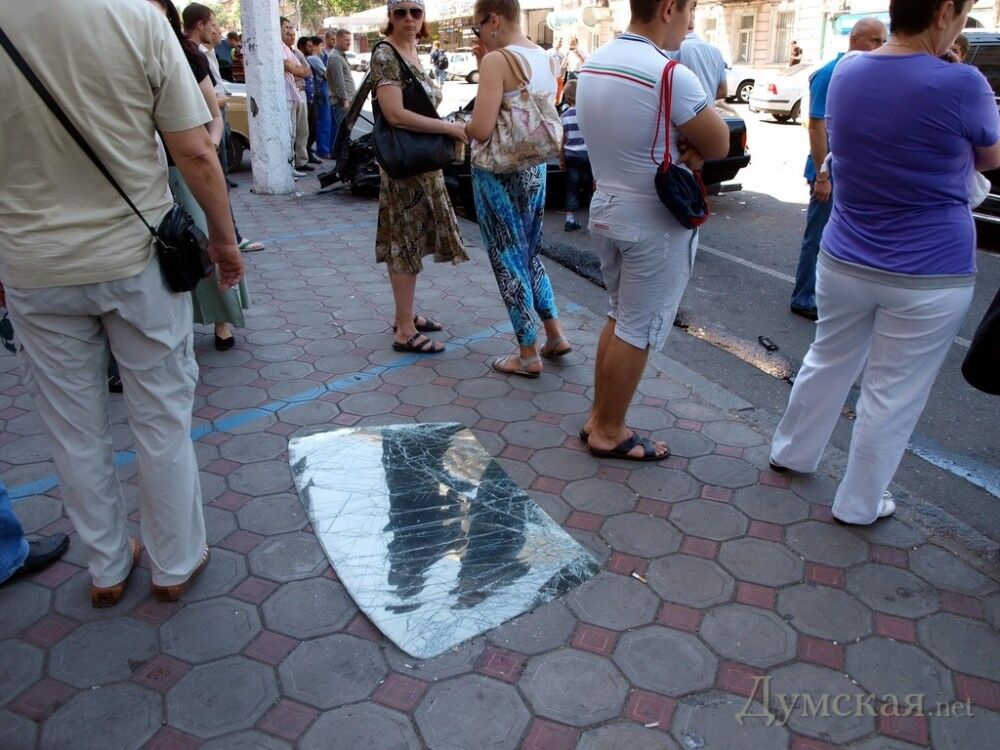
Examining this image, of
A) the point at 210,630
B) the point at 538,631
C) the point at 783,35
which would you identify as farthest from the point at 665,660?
the point at 783,35

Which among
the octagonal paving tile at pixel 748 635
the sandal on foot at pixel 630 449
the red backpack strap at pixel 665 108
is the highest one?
the red backpack strap at pixel 665 108

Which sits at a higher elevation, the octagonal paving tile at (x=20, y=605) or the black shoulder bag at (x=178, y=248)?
the black shoulder bag at (x=178, y=248)

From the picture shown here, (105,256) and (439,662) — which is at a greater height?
(105,256)

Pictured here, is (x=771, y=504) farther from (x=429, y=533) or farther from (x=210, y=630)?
(x=210, y=630)

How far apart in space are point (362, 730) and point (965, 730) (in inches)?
63.2

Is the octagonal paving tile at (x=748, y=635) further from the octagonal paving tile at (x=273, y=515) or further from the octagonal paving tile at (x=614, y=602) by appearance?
the octagonal paving tile at (x=273, y=515)

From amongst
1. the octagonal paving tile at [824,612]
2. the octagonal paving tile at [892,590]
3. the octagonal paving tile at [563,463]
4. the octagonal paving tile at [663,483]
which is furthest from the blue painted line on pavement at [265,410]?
the octagonal paving tile at [892,590]

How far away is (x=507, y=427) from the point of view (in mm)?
3734

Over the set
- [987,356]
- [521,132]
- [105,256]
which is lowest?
[987,356]

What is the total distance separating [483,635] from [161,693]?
920mm

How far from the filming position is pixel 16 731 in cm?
209

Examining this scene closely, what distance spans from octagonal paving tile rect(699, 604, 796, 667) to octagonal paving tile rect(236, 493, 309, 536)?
1514 mm

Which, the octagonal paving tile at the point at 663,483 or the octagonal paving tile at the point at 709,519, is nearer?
the octagonal paving tile at the point at 709,519

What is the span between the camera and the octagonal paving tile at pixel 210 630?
236cm
